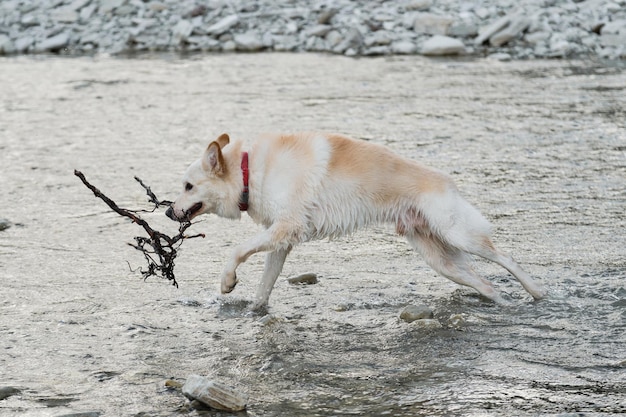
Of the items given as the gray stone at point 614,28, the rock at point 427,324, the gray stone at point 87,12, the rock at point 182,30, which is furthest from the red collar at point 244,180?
the gray stone at point 87,12

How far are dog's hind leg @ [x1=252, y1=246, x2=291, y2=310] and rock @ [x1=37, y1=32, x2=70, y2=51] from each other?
1416cm

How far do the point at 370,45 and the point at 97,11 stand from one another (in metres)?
6.35

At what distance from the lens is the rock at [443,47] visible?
17.6m

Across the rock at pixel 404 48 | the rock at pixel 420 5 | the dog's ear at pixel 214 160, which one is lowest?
the rock at pixel 404 48

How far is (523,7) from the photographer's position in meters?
19.0

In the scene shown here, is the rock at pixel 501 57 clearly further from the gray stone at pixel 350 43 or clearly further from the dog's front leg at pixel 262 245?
the dog's front leg at pixel 262 245

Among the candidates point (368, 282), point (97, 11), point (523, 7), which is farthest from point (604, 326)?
point (97, 11)

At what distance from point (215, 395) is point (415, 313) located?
72.1 inches

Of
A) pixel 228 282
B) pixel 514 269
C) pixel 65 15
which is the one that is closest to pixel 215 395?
pixel 228 282

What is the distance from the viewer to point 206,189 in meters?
6.31

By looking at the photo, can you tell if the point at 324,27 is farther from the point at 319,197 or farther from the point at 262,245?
the point at 262,245

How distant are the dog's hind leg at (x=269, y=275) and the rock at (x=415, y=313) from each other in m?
0.89

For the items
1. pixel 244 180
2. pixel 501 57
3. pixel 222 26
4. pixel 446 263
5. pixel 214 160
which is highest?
pixel 214 160

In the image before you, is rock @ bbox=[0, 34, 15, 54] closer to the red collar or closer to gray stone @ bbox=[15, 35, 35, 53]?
gray stone @ bbox=[15, 35, 35, 53]
